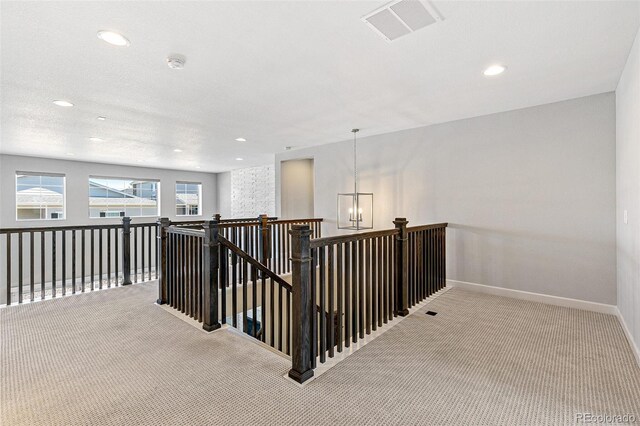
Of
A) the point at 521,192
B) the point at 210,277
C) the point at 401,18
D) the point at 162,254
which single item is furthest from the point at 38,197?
the point at 521,192

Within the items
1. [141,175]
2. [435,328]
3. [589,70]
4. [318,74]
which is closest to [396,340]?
[435,328]

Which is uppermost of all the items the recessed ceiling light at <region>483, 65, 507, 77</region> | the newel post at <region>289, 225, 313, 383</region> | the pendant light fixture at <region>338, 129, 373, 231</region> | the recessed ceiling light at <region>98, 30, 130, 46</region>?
the recessed ceiling light at <region>483, 65, 507, 77</region>

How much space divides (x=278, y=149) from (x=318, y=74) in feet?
12.2

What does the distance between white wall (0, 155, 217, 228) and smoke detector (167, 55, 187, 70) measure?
21.9 ft

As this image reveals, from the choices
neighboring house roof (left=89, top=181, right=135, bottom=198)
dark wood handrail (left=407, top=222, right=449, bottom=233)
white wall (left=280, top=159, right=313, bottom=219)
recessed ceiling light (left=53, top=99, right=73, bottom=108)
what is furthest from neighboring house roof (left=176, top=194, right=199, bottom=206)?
dark wood handrail (left=407, top=222, right=449, bottom=233)

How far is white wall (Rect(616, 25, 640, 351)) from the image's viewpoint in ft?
7.37

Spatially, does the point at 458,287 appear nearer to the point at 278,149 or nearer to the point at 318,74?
the point at 318,74

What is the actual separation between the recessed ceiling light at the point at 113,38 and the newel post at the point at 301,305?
69.7 inches

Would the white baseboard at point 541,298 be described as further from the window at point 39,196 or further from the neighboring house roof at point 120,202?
the window at point 39,196

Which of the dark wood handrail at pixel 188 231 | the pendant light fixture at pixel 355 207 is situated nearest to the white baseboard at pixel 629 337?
the pendant light fixture at pixel 355 207

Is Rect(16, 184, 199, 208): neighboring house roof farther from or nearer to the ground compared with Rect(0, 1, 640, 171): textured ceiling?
nearer to the ground

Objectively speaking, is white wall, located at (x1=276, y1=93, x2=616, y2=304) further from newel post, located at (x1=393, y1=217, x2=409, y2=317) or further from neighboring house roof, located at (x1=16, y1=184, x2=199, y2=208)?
neighboring house roof, located at (x1=16, y1=184, x2=199, y2=208)

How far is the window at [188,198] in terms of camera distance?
9.50m

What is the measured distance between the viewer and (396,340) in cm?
263
